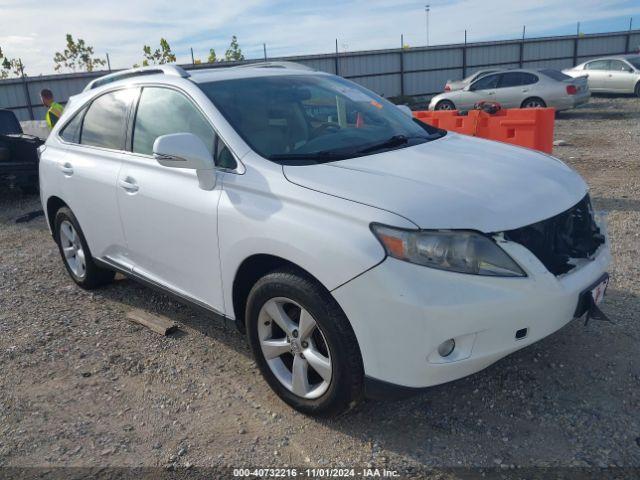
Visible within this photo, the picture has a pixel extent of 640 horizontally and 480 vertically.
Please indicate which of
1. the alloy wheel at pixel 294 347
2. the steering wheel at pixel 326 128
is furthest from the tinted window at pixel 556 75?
the alloy wheel at pixel 294 347

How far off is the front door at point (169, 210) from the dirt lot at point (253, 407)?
555 millimetres

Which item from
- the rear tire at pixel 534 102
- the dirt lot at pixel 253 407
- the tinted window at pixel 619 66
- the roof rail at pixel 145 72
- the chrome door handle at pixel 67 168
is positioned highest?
the roof rail at pixel 145 72

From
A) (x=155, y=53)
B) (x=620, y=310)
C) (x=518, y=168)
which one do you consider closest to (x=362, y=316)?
(x=518, y=168)

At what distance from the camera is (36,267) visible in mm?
5844

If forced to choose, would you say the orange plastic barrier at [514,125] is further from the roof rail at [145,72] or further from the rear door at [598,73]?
the rear door at [598,73]

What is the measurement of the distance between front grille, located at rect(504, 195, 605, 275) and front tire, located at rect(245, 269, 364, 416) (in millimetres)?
881

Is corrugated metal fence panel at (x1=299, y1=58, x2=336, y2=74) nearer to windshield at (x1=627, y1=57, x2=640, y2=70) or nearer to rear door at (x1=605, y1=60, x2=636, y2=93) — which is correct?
rear door at (x1=605, y1=60, x2=636, y2=93)

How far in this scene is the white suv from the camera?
2.40 meters

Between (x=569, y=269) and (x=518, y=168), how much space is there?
0.63 meters

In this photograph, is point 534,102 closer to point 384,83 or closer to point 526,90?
point 526,90

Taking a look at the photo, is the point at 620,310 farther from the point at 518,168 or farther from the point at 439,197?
the point at 439,197

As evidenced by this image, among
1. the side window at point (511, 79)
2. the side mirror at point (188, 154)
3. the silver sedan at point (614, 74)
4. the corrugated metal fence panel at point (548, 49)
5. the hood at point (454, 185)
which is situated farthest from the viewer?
the corrugated metal fence panel at point (548, 49)

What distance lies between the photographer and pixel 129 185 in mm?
3717

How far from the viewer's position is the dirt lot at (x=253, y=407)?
2.67 m
